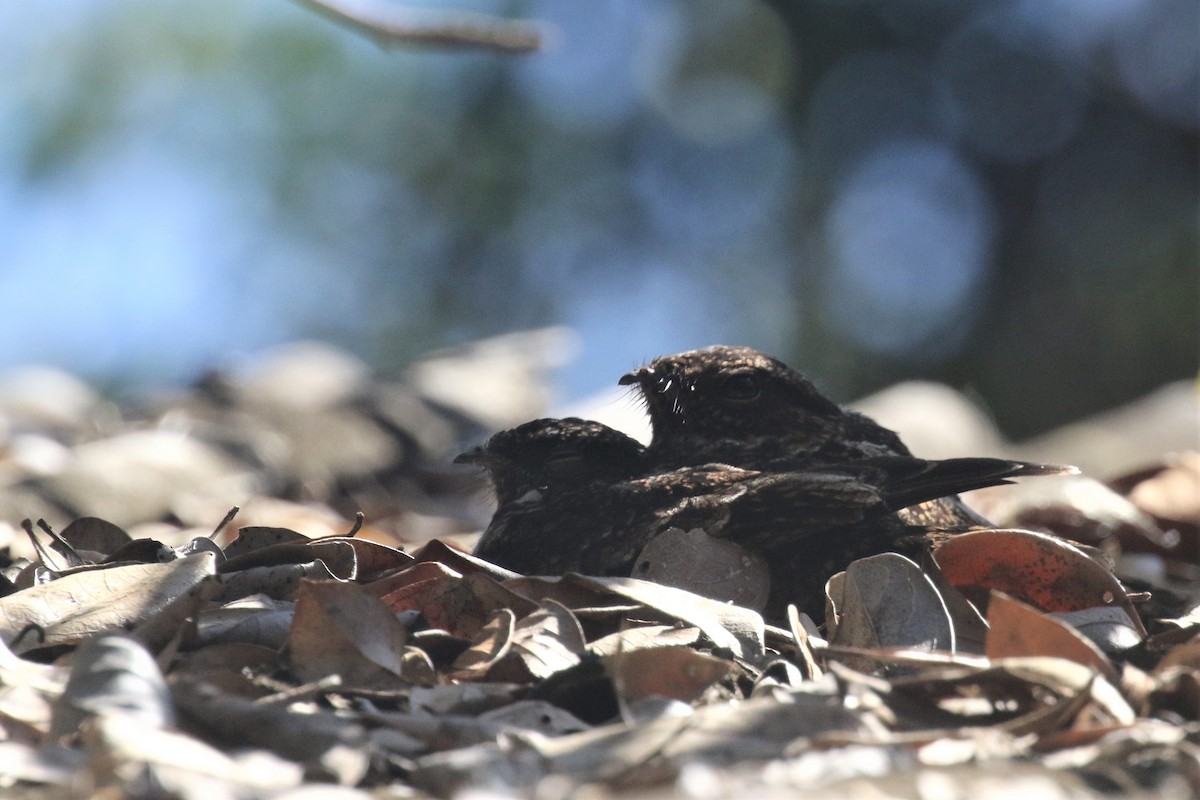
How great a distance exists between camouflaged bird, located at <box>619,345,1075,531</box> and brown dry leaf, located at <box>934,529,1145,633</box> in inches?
21.2

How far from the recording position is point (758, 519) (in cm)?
242

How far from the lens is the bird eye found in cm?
312

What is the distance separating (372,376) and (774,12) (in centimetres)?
1379

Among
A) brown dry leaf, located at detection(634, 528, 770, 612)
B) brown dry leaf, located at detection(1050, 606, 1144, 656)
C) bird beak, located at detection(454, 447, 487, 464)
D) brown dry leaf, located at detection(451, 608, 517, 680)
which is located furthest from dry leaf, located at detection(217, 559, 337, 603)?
brown dry leaf, located at detection(1050, 606, 1144, 656)

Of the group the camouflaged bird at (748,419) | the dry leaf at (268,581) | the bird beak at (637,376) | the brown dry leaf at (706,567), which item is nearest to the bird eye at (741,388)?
the camouflaged bird at (748,419)

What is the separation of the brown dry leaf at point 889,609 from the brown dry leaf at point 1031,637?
0.65ft

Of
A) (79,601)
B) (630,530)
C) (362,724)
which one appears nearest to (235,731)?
(362,724)

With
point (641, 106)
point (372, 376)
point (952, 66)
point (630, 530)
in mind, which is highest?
point (641, 106)

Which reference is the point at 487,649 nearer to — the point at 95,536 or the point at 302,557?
the point at 302,557

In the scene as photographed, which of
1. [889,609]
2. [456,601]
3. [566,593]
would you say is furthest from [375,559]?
[889,609]

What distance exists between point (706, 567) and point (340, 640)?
30.9 inches

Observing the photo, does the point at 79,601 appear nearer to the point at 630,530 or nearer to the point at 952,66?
the point at 630,530

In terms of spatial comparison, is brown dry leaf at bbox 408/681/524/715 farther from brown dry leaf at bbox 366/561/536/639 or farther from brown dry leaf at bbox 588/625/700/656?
brown dry leaf at bbox 366/561/536/639

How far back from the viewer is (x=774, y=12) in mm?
18562
